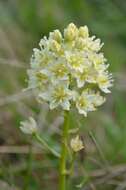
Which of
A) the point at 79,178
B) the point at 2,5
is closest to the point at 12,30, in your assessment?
the point at 2,5

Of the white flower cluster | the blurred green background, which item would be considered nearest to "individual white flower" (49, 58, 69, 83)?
the white flower cluster

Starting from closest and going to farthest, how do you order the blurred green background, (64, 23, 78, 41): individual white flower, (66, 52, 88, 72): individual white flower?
1. (66, 52, 88, 72): individual white flower
2. (64, 23, 78, 41): individual white flower
3. the blurred green background

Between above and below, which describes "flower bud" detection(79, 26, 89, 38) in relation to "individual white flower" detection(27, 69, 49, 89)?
above

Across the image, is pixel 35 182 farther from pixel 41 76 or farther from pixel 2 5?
pixel 2 5

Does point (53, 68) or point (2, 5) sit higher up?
point (2, 5)

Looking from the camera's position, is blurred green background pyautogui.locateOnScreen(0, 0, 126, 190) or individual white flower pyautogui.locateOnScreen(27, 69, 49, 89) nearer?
individual white flower pyautogui.locateOnScreen(27, 69, 49, 89)

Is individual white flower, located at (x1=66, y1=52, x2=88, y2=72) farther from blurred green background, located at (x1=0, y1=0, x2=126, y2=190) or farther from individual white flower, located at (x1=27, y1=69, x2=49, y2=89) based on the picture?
blurred green background, located at (x1=0, y1=0, x2=126, y2=190)
